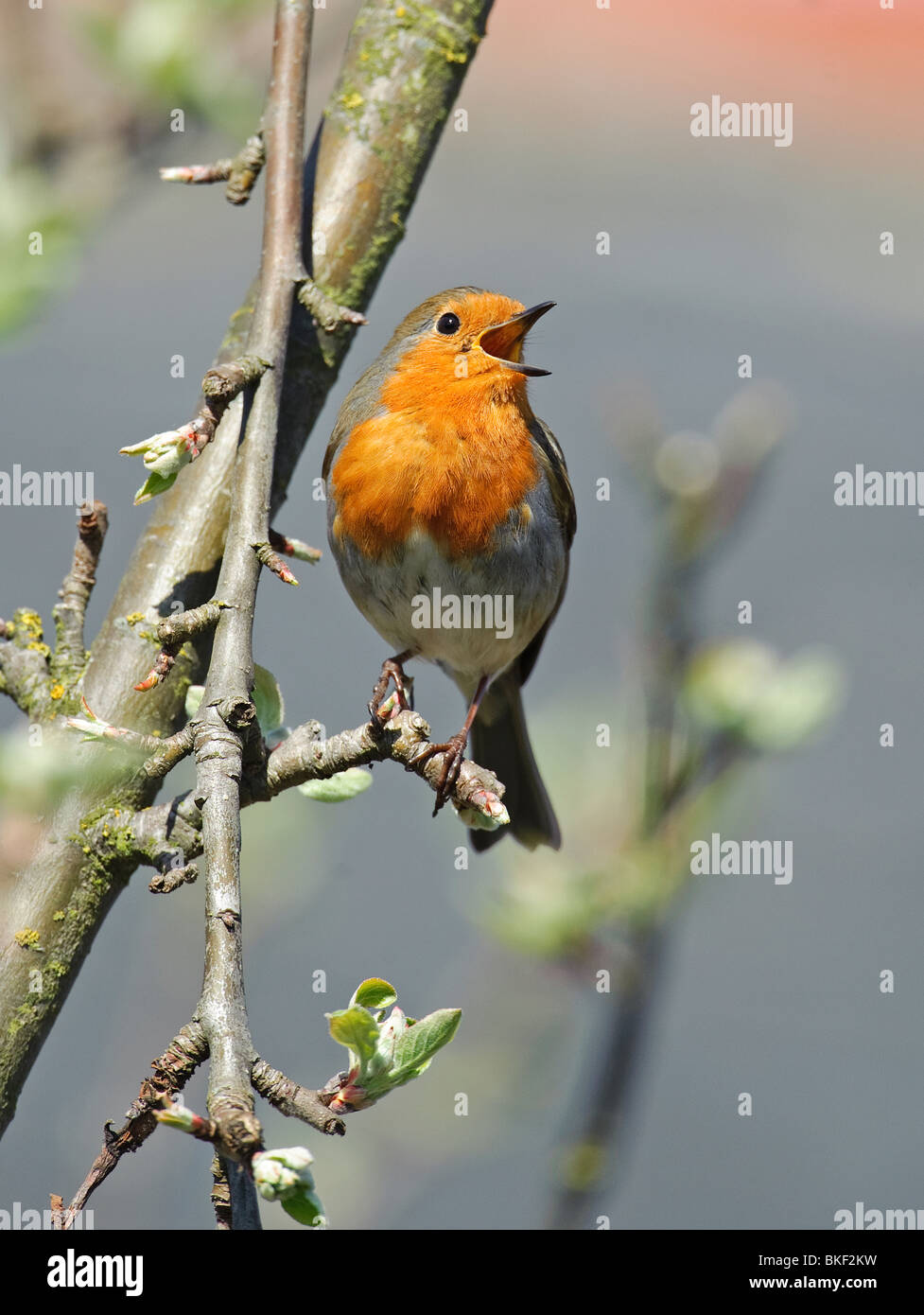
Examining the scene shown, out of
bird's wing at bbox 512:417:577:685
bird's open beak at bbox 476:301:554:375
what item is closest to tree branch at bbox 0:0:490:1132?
bird's open beak at bbox 476:301:554:375

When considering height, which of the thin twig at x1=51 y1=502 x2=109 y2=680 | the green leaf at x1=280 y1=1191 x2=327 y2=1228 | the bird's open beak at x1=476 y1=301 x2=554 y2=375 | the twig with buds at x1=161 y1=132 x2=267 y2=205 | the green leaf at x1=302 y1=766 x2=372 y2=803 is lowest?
the green leaf at x1=280 y1=1191 x2=327 y2=1228

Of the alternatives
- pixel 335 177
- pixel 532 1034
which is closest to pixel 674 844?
pixel 532 1034

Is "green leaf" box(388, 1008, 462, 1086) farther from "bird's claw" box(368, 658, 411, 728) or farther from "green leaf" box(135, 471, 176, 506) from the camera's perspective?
"bird's claw" box(368, 658, 411, 728)

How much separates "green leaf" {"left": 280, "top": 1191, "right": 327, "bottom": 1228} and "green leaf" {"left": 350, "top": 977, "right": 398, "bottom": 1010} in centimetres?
20

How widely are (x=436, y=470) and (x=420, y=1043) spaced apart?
5.54ft

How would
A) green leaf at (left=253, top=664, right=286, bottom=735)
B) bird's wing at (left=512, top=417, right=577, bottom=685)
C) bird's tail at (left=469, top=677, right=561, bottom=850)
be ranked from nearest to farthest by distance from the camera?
1. green leaf at (left=253, top=664, right=286, bottom=735)
2. bird's wing at (left=512, top=417, right=577, bottom=685)
3. bird's tail at (left=469, top=677, right=561, bottom=850)

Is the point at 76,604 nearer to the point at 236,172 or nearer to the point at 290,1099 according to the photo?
the point at 236,172

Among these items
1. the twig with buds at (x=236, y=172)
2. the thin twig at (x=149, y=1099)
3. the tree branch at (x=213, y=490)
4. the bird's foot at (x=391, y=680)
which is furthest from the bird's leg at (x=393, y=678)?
the thin twig at (x=149, y=1099)

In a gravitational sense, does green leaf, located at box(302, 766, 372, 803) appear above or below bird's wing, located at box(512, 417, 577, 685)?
below

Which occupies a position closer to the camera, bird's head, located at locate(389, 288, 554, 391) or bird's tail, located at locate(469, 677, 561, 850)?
bird's head, located at locate(389, 288, 554, 391)

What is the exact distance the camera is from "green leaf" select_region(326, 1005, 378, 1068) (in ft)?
3.64

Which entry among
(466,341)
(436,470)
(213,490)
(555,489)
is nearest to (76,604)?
(213,490)

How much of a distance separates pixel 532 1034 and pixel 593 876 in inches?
35.1

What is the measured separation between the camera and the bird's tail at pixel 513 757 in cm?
330
